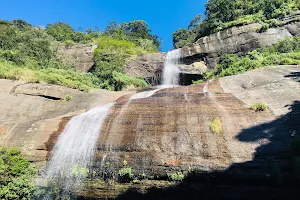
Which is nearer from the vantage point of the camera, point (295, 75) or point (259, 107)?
point (259, 107)

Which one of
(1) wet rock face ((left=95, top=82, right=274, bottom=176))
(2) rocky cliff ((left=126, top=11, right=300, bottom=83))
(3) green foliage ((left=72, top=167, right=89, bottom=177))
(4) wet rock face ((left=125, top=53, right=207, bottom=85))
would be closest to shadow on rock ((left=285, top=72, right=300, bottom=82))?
(1) wet rock face ((left=95, top=82, right=274, bottom=176))

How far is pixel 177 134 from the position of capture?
420 inches

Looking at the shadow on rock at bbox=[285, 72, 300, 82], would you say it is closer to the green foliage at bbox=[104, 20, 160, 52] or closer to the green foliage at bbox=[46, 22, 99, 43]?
the green foliage at bbox=[104, 20, 160, 52]

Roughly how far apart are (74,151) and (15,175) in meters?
2.24

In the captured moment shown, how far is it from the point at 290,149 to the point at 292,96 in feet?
12.7

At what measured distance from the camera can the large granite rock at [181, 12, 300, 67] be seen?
84.2 ft

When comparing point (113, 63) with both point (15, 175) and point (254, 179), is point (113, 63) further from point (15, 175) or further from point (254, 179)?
point (254, 179)

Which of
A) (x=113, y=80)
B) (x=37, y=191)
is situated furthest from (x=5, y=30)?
(x=37, y=191)

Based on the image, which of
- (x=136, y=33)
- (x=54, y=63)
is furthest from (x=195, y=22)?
(x=54, y=63)

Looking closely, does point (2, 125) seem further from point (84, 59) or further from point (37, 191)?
point (84, 59)

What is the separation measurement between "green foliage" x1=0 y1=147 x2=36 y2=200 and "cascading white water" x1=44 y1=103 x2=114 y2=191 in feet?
2.25

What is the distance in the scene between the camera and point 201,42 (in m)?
27.7

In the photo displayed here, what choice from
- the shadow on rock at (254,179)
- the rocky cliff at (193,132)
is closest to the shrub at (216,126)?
the rocky cliff at (193,132)

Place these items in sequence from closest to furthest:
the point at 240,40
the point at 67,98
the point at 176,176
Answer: the point at 176,176
the point at 67,98
the point at 240,40
